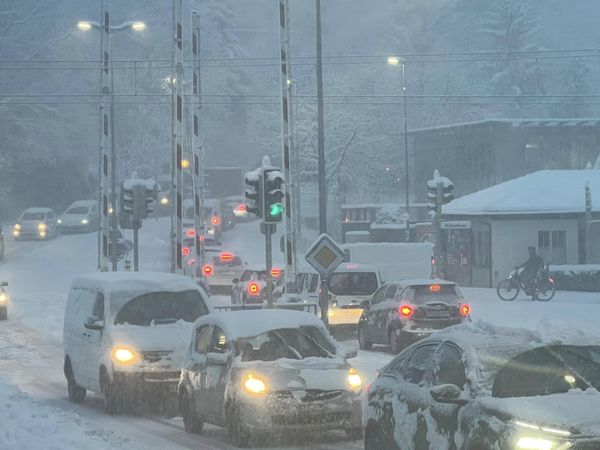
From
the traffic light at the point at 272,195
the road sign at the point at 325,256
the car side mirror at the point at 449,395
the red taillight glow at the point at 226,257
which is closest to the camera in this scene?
the car side mirror at the point at 449,395

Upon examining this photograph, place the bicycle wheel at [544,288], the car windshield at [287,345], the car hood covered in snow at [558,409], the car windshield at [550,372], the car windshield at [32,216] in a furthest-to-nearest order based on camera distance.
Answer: the car windshield at [32,216]
the bicycle wheel at [544,288]
the car windshield at [287,345]
the car windshield at [550,372]
the car hood covered in snow at [558,409]

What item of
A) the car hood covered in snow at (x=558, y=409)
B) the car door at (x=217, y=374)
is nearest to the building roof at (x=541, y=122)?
the car door at (x=217, y=374)

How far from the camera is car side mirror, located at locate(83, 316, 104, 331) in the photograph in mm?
16719

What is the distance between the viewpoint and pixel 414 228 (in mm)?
63375

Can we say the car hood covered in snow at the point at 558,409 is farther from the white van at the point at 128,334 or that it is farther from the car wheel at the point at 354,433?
the white van at the point at 128,334

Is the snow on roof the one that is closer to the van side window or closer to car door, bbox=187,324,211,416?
the van side window

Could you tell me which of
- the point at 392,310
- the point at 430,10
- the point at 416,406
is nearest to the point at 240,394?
the point at 416,406

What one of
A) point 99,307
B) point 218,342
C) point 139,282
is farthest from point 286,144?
point 218,342

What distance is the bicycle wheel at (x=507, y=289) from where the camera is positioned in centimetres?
3944

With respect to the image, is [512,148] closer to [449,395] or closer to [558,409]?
[449,395]

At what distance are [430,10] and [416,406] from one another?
106 m

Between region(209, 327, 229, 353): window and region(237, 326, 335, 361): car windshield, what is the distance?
1.35 feet

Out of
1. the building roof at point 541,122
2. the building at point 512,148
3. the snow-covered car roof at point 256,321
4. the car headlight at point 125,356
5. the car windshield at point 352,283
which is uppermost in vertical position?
the building roof at point 541,122

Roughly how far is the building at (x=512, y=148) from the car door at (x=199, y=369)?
6168cm
